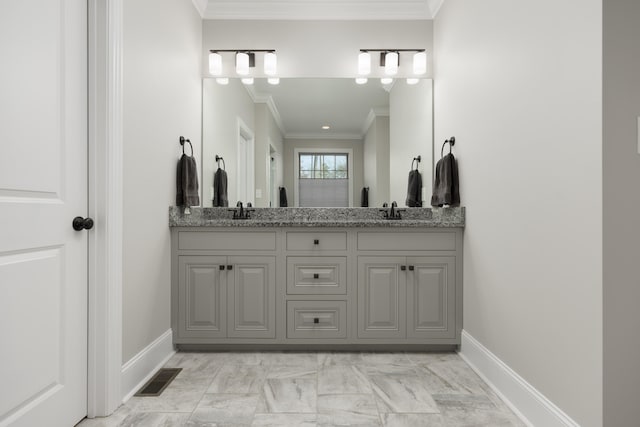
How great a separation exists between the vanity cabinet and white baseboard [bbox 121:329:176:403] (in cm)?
11

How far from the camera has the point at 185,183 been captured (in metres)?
2.46

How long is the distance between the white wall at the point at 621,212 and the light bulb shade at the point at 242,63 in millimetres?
2358

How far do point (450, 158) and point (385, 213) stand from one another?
0.68 m

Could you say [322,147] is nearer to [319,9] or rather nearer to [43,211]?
[319,9]

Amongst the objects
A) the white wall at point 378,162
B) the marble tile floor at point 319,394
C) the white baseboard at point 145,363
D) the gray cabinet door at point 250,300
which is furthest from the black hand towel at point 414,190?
the white baseboard at point 145,363

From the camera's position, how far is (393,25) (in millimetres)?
2967

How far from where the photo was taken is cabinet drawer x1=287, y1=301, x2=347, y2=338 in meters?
2.43

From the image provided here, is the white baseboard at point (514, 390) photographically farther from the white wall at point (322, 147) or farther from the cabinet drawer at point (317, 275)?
the white wall at point (322, 147)

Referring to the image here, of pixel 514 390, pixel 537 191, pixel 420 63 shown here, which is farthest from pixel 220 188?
pixel 514 390

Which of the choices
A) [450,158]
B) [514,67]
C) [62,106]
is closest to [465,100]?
[450,158]

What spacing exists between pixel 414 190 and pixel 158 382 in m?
2.14

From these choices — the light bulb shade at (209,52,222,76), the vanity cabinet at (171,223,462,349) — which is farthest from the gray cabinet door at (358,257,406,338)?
the light bulb shade at (209,52,222,76)

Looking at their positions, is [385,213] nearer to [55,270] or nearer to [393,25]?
[393,25]

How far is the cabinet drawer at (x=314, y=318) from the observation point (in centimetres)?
243
